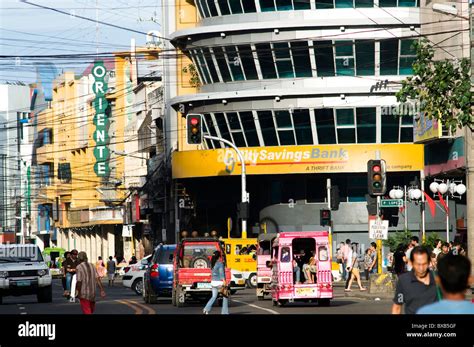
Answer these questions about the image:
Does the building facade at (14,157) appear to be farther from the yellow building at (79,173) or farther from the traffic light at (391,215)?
the traffic light at (391,215)

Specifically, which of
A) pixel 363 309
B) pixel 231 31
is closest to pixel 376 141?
pixel 231 31

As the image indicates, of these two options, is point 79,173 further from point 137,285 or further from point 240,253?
point 240,253

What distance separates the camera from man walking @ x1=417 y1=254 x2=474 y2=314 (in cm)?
767

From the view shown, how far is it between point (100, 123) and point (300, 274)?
2657 inches

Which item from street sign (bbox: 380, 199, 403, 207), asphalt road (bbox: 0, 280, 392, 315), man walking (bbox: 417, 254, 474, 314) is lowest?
asphalt road (bbox: 0, 280, 392, 315)

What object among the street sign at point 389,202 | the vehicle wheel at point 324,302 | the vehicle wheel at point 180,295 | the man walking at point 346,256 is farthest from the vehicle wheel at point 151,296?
the man walking at point 346,256

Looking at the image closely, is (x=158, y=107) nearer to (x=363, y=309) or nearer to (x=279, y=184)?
(x=279, y=184)

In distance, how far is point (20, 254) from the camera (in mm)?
41562

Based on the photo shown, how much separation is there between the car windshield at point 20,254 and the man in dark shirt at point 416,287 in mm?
30568

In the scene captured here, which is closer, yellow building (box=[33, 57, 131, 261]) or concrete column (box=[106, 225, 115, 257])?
yellow building (box=[33, 57, 131, 261])

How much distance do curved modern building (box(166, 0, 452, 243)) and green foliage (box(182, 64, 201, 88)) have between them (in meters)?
5.66

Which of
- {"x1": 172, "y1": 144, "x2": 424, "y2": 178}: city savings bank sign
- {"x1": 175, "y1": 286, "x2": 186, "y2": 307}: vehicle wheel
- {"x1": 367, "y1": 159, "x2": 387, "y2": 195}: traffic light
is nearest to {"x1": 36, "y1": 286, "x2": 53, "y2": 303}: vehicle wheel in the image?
{"x1": 175, "y1": 286, "x2": 186, "y2": 307}: vehicle wheel

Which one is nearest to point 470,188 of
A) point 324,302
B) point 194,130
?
point 194,130

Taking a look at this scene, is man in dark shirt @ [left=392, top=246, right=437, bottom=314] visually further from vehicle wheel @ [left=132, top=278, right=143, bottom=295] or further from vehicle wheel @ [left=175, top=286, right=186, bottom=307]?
vehicle wheel @ [left=132, top=278, right=143, bottom=295]
